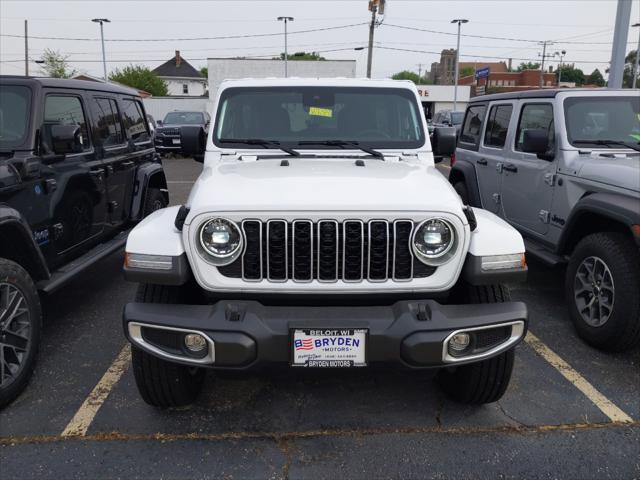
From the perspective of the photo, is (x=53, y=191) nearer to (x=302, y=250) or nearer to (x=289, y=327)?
(x=302, y=250)

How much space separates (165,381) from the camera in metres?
3.04

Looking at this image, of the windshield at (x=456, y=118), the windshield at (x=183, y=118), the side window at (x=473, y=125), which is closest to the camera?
the side window at (x=473, y=125)

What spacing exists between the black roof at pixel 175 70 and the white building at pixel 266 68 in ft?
118

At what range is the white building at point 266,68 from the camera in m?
41.7

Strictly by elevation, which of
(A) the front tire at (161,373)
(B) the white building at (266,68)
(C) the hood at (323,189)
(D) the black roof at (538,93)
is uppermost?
(B) the white building at (266,68)

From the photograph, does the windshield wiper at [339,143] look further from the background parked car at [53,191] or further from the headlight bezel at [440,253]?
the background parked car at [53,191]

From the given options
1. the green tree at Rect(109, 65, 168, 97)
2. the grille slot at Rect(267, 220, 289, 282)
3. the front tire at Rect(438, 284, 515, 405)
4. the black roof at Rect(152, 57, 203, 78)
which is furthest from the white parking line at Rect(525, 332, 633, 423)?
the black roof at Rect(152, 57, 203, 78)

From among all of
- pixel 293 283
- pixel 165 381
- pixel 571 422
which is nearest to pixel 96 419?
pixel 165 381

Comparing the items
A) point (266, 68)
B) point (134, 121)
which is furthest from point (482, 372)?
point (266, 68)

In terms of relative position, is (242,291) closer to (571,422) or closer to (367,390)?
(367,390)

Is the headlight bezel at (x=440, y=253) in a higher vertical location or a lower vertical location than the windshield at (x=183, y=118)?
lower

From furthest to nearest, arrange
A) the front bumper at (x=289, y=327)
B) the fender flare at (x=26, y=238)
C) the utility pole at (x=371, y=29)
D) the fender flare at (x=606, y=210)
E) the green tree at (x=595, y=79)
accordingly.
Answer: the green tree at (x=595, y=79) → the utility pole at (x=371, y=29) → the fender flare at (x=606, y=210) → the fender flare at (x=26, y=238) → the front bumper at (x=289, y=327)

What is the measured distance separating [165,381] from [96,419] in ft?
1.78

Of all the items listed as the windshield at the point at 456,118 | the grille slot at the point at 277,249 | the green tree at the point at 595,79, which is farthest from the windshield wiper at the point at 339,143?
the green tree at the point at 595,79
